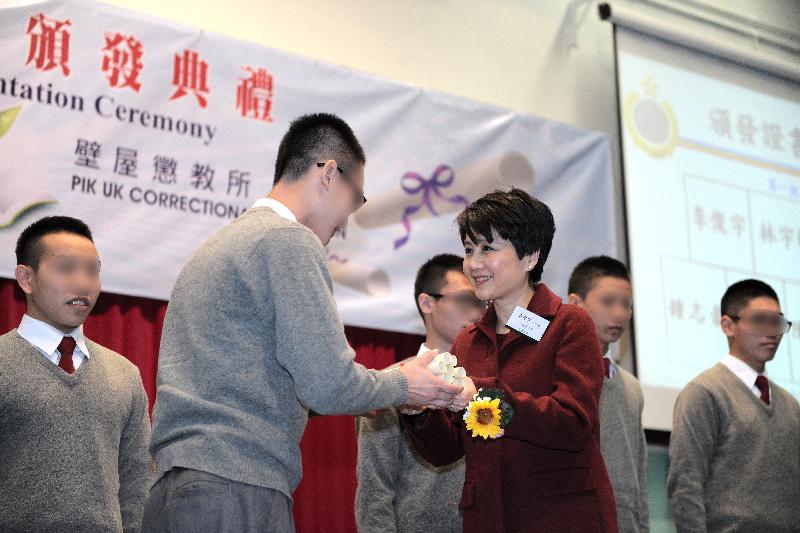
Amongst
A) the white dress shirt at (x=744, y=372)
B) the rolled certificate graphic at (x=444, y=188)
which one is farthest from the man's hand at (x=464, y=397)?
the white dress shirt at (x=744, y=372)

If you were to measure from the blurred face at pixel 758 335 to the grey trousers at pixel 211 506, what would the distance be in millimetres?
3089

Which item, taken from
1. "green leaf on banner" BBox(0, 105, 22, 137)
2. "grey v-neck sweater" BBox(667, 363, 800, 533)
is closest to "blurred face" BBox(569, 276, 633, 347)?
"grey v-neck sweater" BBox(667, 363, 800, 533)

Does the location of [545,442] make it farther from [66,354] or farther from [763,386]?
[763,386]

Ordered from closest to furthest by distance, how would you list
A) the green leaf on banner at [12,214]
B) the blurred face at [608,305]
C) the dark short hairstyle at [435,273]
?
the green leaf on banner at [12,214], the dark short hairstyle at [435,273], the blurred face at [608,305]

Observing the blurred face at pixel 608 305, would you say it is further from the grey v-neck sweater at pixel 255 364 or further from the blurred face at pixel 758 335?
the grey v-neck sweater at pixel 255 364

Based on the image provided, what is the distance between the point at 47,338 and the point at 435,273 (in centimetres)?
153

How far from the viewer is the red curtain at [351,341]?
3918 mm

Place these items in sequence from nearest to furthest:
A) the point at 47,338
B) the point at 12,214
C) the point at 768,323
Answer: the point at 47,338, the point at 12,214, the point at 768,323

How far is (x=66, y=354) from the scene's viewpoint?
3197 millimetres

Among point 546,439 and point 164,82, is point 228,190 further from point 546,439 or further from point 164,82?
point 546,439

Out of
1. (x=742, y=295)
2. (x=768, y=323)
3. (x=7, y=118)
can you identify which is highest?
(x=7, y=118)

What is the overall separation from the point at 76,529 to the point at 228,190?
1.78 metres

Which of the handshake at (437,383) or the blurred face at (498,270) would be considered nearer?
the handshake at (437,383)

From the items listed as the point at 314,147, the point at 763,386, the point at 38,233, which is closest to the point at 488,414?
the point at 314,147
